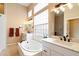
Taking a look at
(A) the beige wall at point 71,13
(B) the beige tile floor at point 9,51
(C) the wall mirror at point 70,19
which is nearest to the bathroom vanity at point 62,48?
(C) the wall mirror at point 70,19

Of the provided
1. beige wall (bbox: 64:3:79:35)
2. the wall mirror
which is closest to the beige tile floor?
the wall mirror

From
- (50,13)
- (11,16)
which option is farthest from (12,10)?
(50,13)

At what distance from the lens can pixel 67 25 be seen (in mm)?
2688

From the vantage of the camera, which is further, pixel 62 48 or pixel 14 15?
pixel 14 15

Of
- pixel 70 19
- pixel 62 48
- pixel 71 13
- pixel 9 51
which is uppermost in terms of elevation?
pixel 71 13

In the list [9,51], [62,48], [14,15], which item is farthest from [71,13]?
[9,51]

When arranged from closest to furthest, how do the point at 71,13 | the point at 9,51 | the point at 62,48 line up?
the point at 62,48 < the point at 71,13 < the point at 9,51

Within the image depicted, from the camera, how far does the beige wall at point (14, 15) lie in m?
3.27

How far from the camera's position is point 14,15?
3.37 m

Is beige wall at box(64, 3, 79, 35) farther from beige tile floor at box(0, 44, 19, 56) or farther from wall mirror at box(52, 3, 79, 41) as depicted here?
beige tile floor at box(0, 44, 19, 56)

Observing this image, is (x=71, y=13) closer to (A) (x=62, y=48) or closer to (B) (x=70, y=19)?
(B) (x=70, y=19)

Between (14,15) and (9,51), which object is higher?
(14,15)

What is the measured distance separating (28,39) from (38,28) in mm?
626

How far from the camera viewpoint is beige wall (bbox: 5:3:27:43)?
327cm
